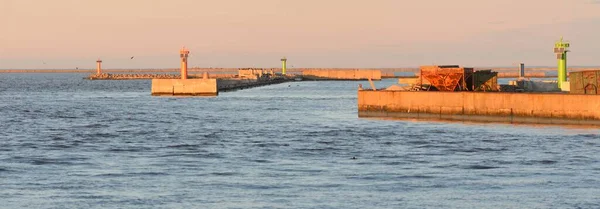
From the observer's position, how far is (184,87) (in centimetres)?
11538

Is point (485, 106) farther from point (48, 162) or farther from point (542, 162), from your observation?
point (48, 162)

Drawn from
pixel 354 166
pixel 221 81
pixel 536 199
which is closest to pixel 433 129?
pixel 354 166

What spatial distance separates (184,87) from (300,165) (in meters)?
78.8

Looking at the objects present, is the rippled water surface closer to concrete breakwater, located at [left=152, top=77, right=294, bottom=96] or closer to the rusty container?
the rusty container

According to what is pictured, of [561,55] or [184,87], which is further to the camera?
[184,87]

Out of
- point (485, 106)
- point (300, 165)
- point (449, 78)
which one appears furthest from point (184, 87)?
point (300, 165)

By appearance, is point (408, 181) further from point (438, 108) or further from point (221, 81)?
point (221, 81)

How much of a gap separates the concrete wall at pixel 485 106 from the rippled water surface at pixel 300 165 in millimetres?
2225

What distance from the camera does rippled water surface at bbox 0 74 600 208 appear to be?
28.9 m

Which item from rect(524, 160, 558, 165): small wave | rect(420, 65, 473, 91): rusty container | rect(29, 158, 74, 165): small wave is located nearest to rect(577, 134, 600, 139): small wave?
rect(524, 160, 558, 165): small wave

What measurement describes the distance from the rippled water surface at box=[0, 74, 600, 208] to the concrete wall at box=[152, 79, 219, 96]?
51104mm

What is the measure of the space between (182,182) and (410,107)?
117 ft

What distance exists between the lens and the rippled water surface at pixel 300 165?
28906mm

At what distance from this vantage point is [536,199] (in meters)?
28.7
